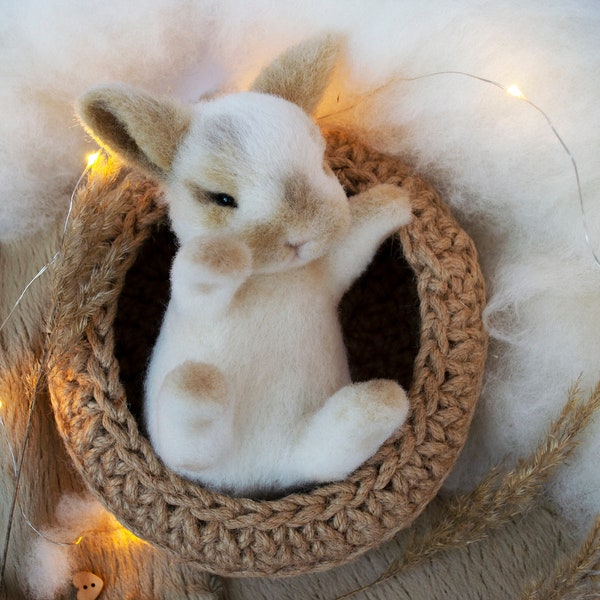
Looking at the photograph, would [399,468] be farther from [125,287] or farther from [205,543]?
[125,287]

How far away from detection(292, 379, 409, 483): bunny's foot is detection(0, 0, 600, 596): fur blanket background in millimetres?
213

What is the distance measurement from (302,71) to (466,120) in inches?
8.5

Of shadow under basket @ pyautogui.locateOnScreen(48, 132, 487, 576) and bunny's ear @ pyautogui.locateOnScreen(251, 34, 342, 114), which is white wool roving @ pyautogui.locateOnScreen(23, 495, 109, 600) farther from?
bunny's ear @ pyautogui.locateOnScreen(251, 34, 342, 114)

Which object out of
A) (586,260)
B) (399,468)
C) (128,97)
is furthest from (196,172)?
(586,260)

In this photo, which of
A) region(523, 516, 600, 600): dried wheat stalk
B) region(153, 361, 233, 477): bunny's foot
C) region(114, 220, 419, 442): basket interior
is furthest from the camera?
region(114, 220, 419, 442): basket interior

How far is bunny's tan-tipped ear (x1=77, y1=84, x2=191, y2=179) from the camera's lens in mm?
626

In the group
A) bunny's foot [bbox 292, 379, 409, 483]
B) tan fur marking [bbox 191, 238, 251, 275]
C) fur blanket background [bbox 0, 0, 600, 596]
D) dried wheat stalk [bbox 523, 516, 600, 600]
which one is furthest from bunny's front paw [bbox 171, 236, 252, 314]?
dried wheat stalk [bbox 523, 516, 600, 600]

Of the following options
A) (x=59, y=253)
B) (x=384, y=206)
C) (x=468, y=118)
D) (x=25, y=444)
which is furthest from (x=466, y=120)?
(x=25, y=444)

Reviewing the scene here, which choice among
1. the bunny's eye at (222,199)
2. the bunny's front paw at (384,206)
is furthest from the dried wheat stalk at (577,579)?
the bunny's eye at (222,199)

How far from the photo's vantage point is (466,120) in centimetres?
82

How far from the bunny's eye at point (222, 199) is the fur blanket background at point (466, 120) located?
0.28 meters

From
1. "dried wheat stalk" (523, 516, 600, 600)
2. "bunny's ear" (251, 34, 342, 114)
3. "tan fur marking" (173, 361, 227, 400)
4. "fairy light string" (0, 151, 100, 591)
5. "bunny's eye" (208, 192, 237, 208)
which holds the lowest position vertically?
"dried wheat stalk" (523, 516, 600, 600)

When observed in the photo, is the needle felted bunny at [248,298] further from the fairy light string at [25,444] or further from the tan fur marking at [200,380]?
the fairy light string at [25,444]

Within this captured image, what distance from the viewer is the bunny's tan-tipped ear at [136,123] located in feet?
2.05
